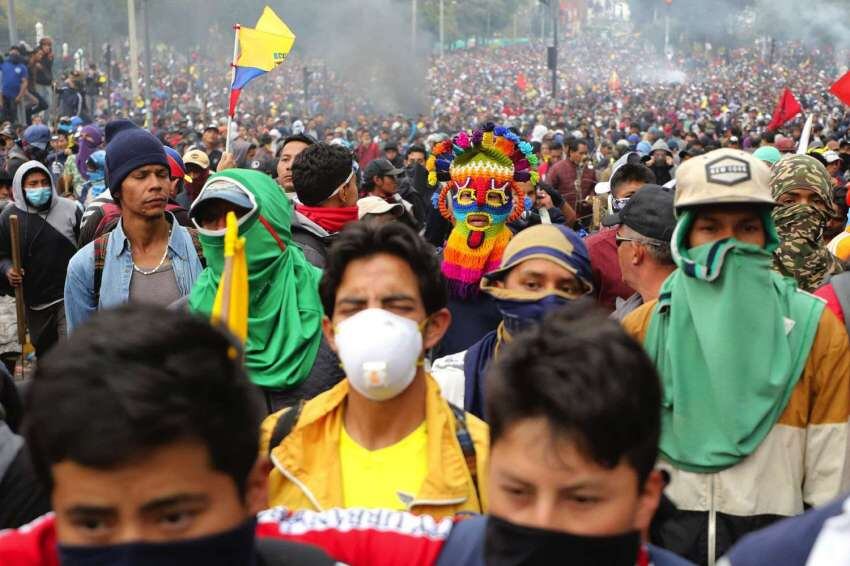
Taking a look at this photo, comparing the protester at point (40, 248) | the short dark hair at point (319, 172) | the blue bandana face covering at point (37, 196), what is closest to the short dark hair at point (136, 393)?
the short dark hair at point (319, 172)

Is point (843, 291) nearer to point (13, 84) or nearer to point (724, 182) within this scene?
point (724, 182)

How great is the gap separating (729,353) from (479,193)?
2740 mm

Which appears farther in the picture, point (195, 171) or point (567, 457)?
point (195, 171)

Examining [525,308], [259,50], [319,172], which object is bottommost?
[525,308]

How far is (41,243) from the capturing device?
26.0 ft

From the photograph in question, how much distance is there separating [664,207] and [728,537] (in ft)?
4.84

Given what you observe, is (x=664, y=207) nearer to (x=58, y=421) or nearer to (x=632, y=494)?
(x=632, y=494)

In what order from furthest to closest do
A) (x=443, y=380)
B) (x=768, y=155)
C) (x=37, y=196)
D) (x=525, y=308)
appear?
(x=768, y=155) < (x=37, y=196) < (x=443, y=380) < (x=525, y=308)

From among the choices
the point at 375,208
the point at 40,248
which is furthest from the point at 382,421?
the point at 40,248

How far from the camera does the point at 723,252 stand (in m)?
3.47

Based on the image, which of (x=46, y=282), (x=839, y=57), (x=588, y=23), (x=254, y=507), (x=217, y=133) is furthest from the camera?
(x=588, y=23)

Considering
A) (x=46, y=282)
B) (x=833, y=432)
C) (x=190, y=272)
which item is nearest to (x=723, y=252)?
(x=833, y=432)

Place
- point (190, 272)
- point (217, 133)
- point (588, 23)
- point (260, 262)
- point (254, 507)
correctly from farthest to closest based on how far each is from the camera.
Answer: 1. point (588, 23)
2. point (217, 133)
3. point (190, 272)
4. point (260, 262)
5. point (254, 507)

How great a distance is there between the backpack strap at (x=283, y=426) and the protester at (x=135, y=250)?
6.94ft
